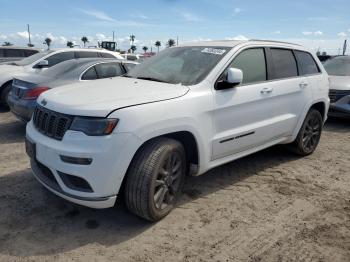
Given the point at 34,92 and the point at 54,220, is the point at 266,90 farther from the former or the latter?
the point at 34,92

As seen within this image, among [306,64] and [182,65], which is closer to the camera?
[182,65]

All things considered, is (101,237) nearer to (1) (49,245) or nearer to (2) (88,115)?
(1) (49,245)

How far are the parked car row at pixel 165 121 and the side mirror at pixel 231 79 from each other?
0.01m

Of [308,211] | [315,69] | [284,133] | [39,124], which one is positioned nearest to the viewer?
[39,124]

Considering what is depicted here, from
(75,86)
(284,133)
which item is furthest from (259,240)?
(75,86)

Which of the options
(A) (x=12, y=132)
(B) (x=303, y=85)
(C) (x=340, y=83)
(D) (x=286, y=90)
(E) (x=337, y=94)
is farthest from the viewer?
(C) (x=340, y=83)

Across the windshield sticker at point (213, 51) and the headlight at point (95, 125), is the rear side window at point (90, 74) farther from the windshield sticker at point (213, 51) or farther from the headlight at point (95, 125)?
the headlight at point (95, 125)

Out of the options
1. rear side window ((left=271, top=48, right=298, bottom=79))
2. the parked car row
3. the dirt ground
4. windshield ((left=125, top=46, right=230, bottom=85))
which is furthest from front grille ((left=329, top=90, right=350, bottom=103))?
windshield ((left=125, top=46, right=230, bottom=85))

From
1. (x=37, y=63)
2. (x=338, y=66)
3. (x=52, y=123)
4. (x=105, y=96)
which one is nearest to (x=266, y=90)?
(x=105, y=96)

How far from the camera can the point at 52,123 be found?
3.28m

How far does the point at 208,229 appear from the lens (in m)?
3.35

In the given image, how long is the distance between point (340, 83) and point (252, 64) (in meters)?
4.91

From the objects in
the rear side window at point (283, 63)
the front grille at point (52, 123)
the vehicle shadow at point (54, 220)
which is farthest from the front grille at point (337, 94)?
the front grille at point (52, 123)

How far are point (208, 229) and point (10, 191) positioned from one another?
2.31 m
